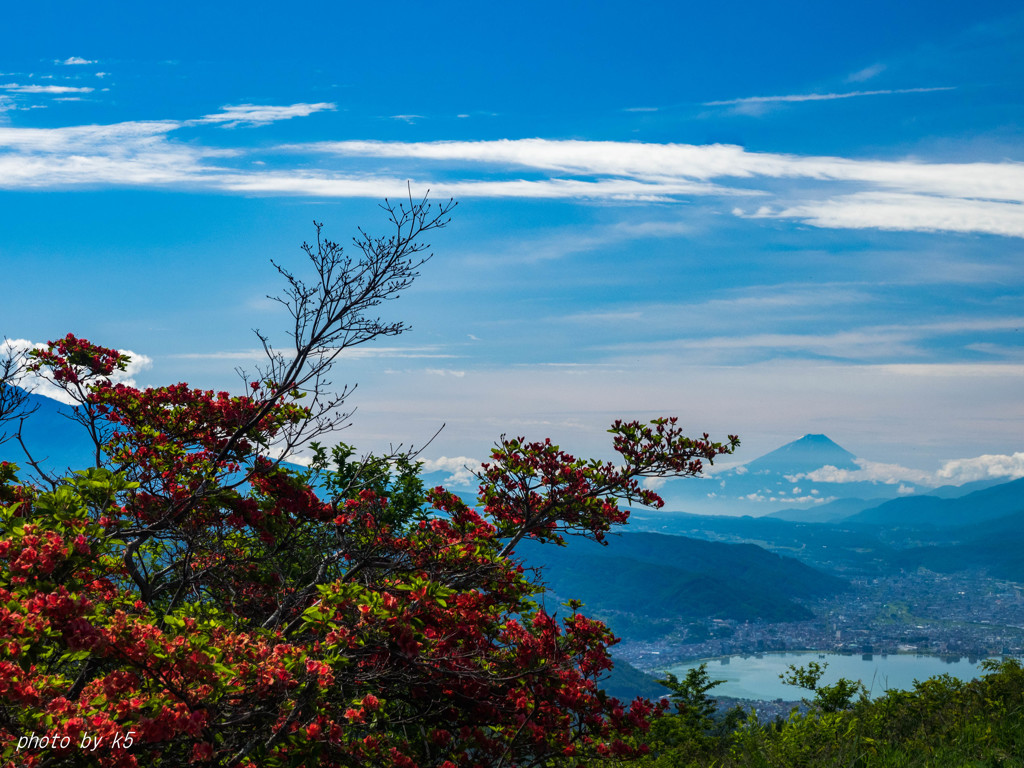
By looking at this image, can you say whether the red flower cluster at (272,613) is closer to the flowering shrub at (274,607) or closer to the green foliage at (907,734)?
the flowering shrub at (274,607)

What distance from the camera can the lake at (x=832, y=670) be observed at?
151625 millimetres

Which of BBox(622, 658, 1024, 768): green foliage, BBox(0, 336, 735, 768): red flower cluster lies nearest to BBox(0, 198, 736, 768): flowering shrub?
BBox(0, 336, 735, 768): red flower cluster

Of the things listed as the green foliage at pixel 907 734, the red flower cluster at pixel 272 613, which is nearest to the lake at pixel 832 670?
the green foliage at pixel 907 734

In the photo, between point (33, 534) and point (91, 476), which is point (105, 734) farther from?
point (91, 476)

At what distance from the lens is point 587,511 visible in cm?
998

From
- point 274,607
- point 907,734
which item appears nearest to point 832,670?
point 907,734

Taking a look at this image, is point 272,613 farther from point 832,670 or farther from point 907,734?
point 832,670

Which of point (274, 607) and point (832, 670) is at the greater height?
point (274, 607)

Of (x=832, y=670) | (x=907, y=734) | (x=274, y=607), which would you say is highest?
(x=274, y=607)

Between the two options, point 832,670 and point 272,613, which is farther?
point 832,670

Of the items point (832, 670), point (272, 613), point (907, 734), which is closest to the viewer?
point (272, 613)

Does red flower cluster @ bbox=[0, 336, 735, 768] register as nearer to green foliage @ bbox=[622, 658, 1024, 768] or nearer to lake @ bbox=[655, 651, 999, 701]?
green foliage @ bbox=[622, 658, 1024, 768]

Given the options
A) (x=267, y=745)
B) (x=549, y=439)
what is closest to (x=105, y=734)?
(x=267, y=745)

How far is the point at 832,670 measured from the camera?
167m
